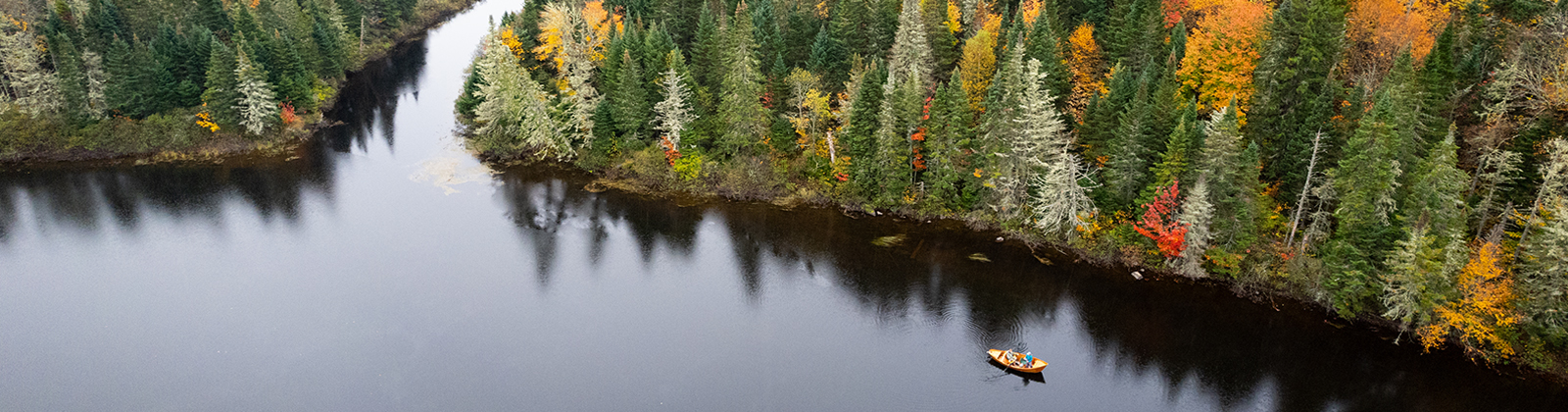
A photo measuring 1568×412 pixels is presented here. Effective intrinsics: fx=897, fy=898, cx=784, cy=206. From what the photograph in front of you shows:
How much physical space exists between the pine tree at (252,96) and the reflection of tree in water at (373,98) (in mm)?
5971

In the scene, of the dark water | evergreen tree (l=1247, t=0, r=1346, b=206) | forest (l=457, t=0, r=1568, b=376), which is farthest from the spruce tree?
evergreen tree (l=1247, t=0, r=1346, b=206)

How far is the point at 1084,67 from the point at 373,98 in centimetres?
8368

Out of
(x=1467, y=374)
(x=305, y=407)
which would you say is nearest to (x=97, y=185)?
(x=305, y=407)

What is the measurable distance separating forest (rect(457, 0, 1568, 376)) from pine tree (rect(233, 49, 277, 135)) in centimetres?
1940

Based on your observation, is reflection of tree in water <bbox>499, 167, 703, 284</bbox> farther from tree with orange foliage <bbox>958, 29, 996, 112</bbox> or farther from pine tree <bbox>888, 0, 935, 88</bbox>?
tree with orange foliage <bbox>958, 29, 996, 112</bbox>

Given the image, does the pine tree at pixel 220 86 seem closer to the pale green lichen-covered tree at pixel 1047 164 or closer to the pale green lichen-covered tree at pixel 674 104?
the pale green lichen-covered tree at pixel 674 104

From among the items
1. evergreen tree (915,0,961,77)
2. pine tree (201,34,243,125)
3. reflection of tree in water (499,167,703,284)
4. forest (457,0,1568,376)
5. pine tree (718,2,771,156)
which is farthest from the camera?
pine tree (201,34,243,125)

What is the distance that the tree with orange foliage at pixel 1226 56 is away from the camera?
64.0 m

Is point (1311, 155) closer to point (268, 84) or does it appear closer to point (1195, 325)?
point (1195, 325)

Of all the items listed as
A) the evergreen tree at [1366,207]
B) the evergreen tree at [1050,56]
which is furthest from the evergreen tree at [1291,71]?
the evergreen tree at [1050,56]

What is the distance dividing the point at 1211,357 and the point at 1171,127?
15935mm

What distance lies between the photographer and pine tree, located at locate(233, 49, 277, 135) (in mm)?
86938

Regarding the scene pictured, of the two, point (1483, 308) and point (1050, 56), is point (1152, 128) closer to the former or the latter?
point (1050, 56)

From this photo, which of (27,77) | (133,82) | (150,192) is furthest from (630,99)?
(27,77)
